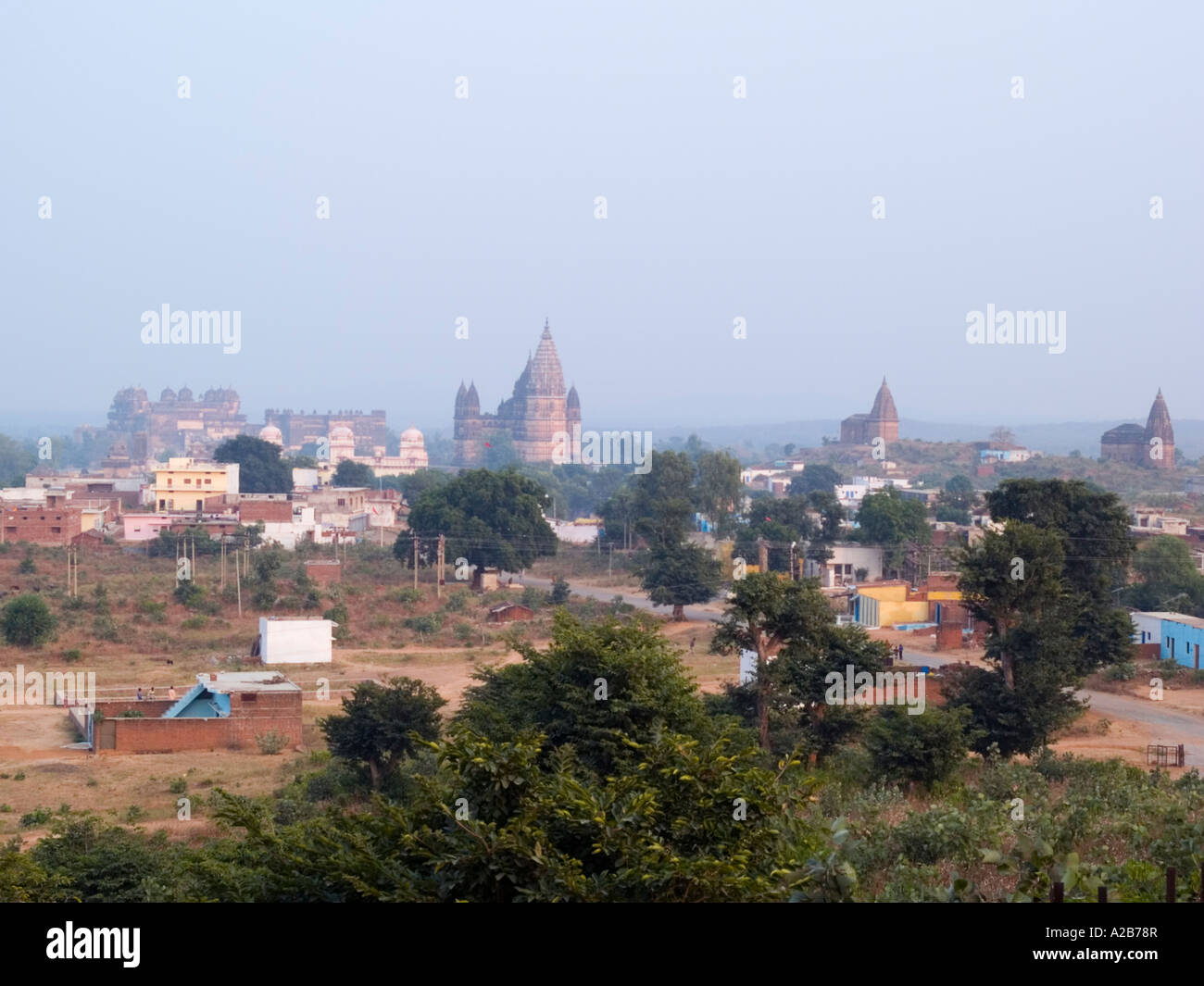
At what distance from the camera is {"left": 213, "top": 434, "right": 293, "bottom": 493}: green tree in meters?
62.9

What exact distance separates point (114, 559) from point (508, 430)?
9328 centimetres

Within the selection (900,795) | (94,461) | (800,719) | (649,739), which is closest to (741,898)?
(649,739)

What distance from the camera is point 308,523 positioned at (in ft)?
163

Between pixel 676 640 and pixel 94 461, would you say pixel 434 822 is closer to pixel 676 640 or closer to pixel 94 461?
pixel 676 640

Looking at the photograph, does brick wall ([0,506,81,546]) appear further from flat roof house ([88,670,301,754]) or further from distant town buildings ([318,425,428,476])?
distant town buildings ([318,425,428,476])

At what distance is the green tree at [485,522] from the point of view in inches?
1538

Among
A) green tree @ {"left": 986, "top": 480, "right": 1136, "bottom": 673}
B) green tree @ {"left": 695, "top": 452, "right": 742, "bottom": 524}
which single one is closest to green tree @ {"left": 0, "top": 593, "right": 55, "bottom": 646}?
green tree @ {"left": 986, "top": 480, "right": 1136, "bottom": 673}

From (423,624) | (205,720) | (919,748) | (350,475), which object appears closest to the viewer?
(919,748)

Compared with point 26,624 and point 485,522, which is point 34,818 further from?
point 485,522

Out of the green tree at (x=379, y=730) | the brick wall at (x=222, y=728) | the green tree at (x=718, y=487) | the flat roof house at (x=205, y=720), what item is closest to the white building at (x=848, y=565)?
the green tree at (x=718, y=487)

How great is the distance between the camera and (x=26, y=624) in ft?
84.3

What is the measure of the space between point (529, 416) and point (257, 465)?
6583cm

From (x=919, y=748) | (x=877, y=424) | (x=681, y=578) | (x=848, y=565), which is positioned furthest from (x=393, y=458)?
(x=919, y=748)

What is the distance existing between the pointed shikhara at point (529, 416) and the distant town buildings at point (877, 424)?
2823cm
